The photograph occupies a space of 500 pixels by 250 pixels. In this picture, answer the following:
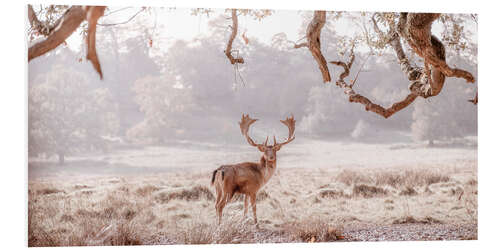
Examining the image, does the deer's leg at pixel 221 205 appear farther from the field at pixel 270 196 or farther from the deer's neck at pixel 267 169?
the deer's neck at pixel 267 169

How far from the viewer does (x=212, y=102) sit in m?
5.67

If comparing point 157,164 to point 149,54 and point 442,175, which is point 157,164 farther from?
point 442,175

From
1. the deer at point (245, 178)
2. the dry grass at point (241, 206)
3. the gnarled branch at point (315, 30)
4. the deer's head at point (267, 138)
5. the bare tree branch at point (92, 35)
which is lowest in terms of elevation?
the dry grass at point (241, 206)

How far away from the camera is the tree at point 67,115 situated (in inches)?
197

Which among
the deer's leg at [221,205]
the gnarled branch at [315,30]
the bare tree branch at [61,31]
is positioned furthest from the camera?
the deer's leg at [221,205]

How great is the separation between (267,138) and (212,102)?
724 millimetres

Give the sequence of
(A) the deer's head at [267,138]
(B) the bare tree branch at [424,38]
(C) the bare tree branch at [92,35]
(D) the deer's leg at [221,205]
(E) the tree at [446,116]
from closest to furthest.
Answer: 1. (C) the bare tree branch at [92,35]
2. (B) the bare tree branch at [424,38]
3. (D) the deer's leg at [221,205]
4. (A) the deer's head at [267,138]
5. (E) the tree at [446,116]

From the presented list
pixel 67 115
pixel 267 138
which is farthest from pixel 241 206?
pixel 67 115

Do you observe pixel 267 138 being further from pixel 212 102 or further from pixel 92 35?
pixel 92 35

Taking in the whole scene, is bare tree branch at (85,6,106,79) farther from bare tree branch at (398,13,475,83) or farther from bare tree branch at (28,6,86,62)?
bare tree branch at (398,13,475,83)

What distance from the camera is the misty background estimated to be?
5.16 metres

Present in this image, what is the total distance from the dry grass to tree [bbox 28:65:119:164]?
0.37m

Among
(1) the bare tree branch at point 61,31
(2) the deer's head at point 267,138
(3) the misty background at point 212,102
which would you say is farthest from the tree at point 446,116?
(1) the bare tree branch at point 61,31

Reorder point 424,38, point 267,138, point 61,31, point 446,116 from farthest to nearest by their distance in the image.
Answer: point 446,116
point 267,138
point 424,38
point 61,31
